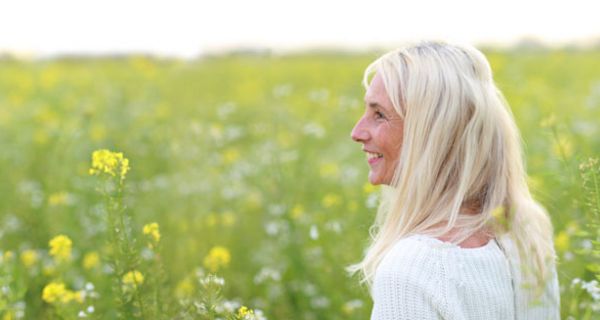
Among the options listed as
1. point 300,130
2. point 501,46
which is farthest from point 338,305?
point 501,46

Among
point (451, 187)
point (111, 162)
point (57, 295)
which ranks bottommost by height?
point (57, 295)

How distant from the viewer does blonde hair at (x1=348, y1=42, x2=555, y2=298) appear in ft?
6.02

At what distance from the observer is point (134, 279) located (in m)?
2.29

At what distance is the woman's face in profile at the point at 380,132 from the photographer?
194cm

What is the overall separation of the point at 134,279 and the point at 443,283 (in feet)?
3.22

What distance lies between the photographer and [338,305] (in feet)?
11.4

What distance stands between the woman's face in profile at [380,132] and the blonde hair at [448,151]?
3cm

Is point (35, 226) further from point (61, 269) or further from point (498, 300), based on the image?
point (498, 300)

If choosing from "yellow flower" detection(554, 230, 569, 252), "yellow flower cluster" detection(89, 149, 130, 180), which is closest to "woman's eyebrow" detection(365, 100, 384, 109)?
"yellow flower cluster" detection(89, 149, 130, 180)

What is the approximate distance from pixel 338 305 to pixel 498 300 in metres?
1.78

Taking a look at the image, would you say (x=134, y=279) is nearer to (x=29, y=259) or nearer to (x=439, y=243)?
(x=439, y=243)

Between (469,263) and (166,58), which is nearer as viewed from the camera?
(469,263)

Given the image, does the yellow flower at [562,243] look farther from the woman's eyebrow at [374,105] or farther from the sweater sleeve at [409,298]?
the sweater sleeve at [409,298]

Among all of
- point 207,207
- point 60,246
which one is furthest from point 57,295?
point 207,207
